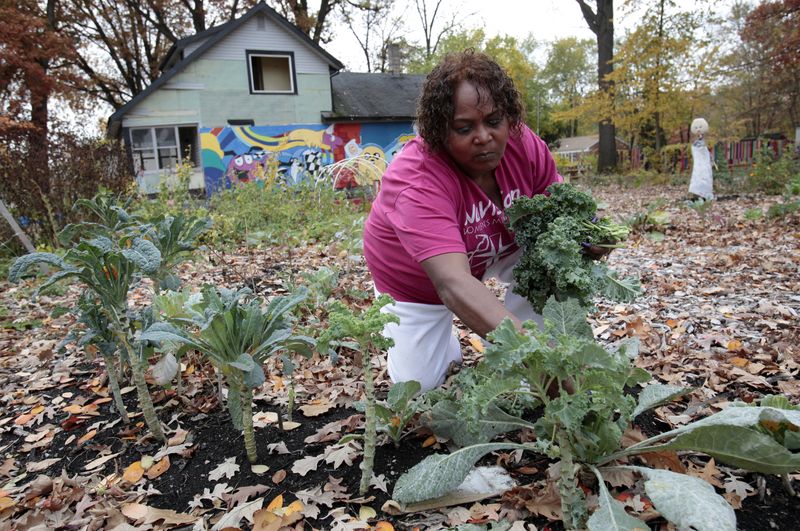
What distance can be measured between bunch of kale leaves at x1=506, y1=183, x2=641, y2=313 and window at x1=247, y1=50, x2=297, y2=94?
665 inches

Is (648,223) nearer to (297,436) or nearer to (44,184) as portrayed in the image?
(297,436)

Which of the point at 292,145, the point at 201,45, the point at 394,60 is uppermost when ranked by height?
the point at 394,60

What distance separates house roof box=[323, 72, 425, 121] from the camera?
729 inches

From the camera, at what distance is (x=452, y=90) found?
192 cm

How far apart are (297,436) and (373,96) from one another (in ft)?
64.1

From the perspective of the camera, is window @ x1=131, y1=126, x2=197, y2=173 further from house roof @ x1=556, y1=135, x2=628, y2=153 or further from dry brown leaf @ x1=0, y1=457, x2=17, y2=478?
house roof @ x1=556, y1=135, x2=628, y2=153

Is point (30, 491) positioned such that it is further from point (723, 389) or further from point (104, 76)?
point (104, 76)

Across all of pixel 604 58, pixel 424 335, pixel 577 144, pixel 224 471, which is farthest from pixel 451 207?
pixel 577 144

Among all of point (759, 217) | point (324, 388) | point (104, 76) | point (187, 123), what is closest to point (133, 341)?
point (324, 388)

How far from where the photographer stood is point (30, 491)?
1.85m

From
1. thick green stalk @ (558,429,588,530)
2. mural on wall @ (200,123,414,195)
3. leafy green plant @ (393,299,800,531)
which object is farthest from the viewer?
mural on wall @ (200,123,414,195)

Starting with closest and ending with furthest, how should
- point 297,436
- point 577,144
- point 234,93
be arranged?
point 297,436 < point 234,93 < point 577,144

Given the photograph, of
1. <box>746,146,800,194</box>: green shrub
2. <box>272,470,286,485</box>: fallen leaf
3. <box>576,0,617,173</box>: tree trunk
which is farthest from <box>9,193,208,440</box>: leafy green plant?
<box>576,0,617,173</box>: tree trunk

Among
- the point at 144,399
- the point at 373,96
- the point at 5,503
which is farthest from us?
the point at 373,96
